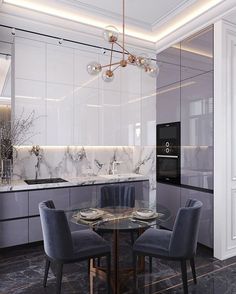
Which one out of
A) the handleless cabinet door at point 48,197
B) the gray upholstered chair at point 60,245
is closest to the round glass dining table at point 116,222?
the gray upholstered chair at point 60,245

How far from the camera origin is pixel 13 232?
10.4ft

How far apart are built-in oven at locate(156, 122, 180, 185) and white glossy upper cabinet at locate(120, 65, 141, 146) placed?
1.26ft

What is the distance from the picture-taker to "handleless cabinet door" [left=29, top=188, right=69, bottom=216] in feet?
10.7

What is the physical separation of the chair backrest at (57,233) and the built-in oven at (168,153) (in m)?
2.13

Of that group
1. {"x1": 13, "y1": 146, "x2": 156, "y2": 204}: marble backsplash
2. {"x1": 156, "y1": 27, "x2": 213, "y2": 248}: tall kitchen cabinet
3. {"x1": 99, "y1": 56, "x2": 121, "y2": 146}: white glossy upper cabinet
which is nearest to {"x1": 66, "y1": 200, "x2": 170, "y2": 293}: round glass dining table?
{"x1": 156, "y1": 27, "x2": 213, "y2": 248}: tall kitchen cabinet

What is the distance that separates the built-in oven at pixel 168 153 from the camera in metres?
3.87

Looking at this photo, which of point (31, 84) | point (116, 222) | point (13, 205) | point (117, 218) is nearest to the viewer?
point (116, 222)

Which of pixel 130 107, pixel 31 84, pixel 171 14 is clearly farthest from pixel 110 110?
pixel 171 14

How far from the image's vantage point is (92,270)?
249cm

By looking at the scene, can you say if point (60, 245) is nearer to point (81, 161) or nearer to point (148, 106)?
point (81, 161)

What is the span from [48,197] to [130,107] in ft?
6.58

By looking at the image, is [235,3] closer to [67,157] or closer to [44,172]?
[67,157]

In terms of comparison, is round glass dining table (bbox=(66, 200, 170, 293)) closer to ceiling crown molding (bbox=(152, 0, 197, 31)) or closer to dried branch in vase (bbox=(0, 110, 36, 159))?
dried branch in vase (bbox=(0, 110, 36, 159))

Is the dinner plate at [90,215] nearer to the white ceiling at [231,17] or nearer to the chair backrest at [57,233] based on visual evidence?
the chair backrest at [57,233]
